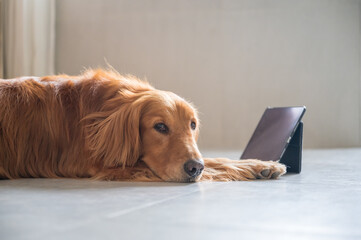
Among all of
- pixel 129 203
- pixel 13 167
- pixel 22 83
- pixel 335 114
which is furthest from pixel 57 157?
pixel 335 114

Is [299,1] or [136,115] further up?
[299,1]

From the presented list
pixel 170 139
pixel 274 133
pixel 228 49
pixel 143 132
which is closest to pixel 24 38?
pixel 228 49

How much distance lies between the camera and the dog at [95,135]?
2.02 meters

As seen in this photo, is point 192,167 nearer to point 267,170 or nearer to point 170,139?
point 170,139

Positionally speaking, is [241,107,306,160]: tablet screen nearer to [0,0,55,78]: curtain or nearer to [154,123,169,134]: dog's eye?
[154,123,169,134]: dog's eye

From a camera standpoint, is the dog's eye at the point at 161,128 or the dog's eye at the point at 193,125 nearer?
the dog's eye at the point at 161,128

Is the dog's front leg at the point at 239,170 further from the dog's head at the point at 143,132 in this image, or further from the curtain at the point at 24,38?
the curtain at the point at 24,38

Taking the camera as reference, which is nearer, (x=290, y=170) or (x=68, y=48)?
(x=290, y=170)

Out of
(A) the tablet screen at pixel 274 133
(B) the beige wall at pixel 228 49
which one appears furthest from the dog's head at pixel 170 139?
(B) the beige wall at pixel 228 49

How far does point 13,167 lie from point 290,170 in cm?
135

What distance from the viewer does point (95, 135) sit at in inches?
81.0

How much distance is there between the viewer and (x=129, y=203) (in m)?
1.42

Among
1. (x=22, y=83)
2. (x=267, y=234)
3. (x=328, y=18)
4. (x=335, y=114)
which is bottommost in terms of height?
(x=335, y=114)

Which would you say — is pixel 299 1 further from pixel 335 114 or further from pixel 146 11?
pixel 146 11
